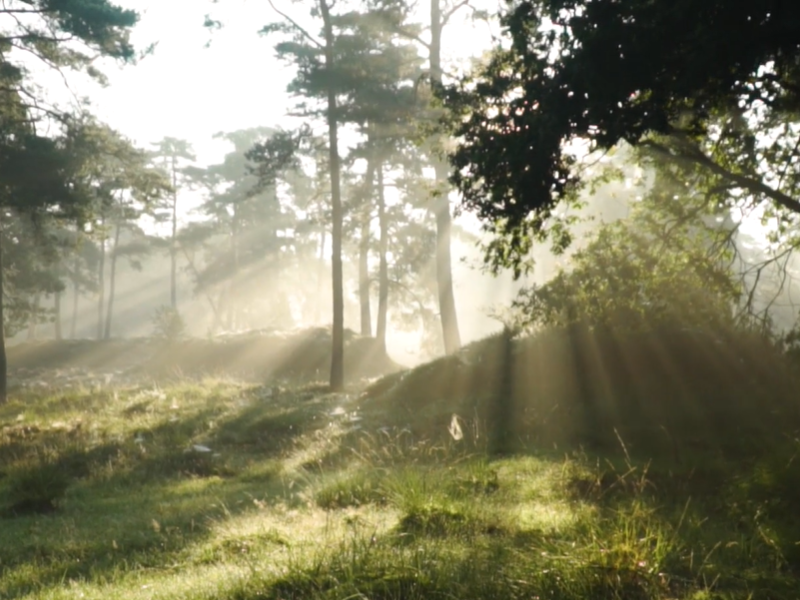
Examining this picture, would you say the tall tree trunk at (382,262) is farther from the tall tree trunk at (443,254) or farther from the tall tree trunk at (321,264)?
the tall tree trunk at (321,264)

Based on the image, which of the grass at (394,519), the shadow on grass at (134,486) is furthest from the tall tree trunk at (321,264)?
the grass at (394,519)

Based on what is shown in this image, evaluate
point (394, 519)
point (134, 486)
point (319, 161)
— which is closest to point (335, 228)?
point (319, 161)

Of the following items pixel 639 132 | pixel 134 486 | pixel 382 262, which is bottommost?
pixel 134 486

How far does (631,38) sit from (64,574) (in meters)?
7.66

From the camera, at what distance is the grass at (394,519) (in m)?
5.04

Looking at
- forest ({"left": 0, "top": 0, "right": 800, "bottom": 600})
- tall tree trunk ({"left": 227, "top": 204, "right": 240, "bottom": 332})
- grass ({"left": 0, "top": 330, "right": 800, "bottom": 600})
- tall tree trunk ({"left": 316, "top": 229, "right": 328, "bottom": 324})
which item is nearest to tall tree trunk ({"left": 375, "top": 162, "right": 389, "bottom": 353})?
forest ({"left": 0, "top": 0, "right": 800, "bottom": 600})

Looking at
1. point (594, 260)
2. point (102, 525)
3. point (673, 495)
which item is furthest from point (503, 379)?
point (102, 525)

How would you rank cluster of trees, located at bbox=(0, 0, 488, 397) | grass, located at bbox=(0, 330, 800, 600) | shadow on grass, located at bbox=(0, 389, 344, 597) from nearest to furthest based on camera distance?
grass, located at bbox=(0, 330, 800, 600) < shadow on grass, located at bbox=(0, 389, 344, 597) < cluster of trees, located at bbox=(0, 0, 488, 397)

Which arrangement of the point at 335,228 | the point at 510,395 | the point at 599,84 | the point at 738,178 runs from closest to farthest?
1. the point at 599,84
2. the point at 738,178
3. the point at 510,395
4. the point at 335,228

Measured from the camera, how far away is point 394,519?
7.00m

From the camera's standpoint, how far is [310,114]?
23656 millimetres

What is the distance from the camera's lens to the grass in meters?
5.04

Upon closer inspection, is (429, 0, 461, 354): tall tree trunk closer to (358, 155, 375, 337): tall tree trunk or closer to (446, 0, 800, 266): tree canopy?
(358, 155, 375, 337): tall tree trunk

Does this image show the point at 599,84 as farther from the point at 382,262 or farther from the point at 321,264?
the point at 321,264
